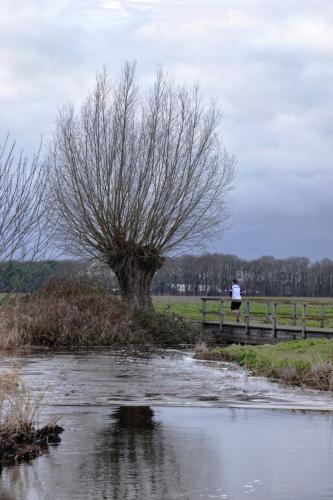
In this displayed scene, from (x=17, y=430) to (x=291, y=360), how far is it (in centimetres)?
1090

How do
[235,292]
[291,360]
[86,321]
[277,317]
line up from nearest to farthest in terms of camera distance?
1. [291,360]
2. [86,321]
3. [277,317]
4. [235,292]

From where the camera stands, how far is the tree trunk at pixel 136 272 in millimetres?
40000

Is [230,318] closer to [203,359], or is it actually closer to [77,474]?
[203,359]

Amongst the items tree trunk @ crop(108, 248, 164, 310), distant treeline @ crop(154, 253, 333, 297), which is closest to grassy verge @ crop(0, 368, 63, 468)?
tree trunk @ crop(108, 248, 164, 310)

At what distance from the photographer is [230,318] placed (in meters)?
44.2

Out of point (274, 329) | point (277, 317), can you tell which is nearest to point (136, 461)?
point (274, 329)

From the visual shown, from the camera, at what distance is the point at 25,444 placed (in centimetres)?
1066

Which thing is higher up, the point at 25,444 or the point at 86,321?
the point at 86,321

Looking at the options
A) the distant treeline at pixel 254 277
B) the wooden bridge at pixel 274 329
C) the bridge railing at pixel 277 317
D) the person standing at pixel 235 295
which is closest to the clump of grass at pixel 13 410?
the wooden bridge at pixel 274 329

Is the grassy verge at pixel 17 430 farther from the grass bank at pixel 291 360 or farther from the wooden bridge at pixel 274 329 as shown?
the wooden bridge at pixel 274 329

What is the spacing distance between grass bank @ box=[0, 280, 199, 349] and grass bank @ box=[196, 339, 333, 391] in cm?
668

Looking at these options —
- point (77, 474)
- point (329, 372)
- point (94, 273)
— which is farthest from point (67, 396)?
point (94, 273)

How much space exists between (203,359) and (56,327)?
8.50 m

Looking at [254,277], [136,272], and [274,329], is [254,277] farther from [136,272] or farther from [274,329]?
[274,329]
